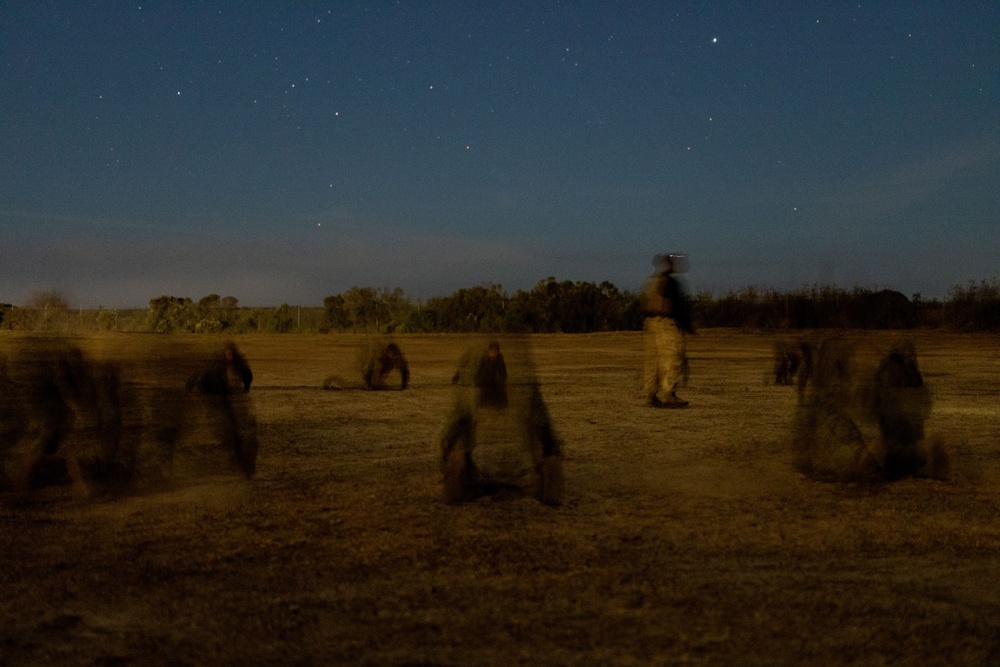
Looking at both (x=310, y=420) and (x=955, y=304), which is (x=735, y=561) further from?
(x=955, y=304)

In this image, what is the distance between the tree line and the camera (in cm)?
3862

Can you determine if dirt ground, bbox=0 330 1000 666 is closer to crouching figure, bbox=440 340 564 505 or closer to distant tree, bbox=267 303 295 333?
crouching figure, bbox=440 340 564 505

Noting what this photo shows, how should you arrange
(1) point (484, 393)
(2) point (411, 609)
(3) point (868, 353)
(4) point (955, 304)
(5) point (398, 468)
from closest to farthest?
(2) point (411, 609) < (1) point (484, 393) < (5) point (398, 468) < (3) point (868, 353) < (4) point (955, 304)

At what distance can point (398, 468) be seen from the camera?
29.6 feet

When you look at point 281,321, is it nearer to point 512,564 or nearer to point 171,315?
point 171,315

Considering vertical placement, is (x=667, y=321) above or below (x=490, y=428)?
above

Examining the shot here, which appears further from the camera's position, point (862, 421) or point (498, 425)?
point (862, 421)

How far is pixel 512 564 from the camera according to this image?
226 inches

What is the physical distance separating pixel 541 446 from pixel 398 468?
2.16 meters

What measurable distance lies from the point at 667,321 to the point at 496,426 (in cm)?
611

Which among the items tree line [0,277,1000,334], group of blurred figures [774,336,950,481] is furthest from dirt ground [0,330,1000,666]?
tree line [0,277,1000,334]

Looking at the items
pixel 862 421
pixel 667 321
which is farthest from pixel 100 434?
pixel 667 321

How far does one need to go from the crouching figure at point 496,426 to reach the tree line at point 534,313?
25243 mm

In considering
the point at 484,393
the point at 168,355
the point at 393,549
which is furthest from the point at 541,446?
the point at 168,355
